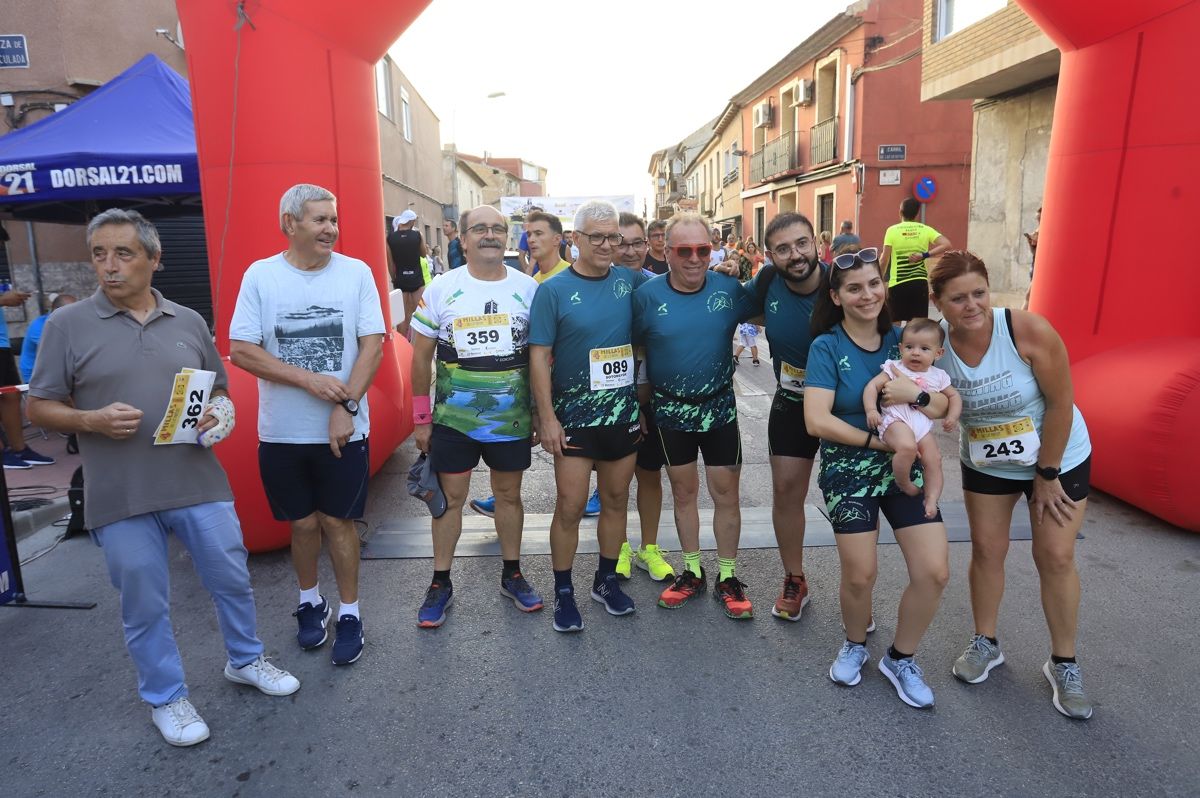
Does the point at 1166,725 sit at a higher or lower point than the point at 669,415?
lower

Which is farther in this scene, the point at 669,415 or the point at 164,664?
the point at 669,415

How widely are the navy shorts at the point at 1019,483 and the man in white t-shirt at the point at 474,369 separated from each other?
1.93 meters

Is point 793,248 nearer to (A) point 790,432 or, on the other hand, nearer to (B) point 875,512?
(A) point 790,432

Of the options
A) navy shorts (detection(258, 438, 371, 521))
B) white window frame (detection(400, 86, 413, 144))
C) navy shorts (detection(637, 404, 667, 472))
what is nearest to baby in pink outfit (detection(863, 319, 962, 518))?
navy shorts (detection(637, 404, 667, 472))

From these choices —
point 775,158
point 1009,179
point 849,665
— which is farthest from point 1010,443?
point 775,158

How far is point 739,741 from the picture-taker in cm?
264

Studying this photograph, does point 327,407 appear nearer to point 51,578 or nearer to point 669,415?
point 669,415

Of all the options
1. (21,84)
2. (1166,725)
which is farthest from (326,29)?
(21,84)

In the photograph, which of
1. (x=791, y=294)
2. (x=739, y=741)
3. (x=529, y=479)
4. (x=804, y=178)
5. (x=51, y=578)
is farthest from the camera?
(x=804, y=178)

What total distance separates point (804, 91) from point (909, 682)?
Answer: 2384cm

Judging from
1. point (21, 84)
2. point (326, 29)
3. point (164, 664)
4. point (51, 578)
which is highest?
point (21, 84)

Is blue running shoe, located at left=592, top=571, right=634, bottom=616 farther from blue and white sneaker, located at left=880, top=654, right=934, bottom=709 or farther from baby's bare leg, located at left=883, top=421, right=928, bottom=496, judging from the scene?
baby's bare leg, located at left=883, top=421, right=928, bottom=496

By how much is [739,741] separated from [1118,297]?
3.89 meters

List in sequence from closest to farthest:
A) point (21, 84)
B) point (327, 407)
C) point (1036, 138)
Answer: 1. point (327, 407)
2. point (21, 84)
3. point (1036, 138)
